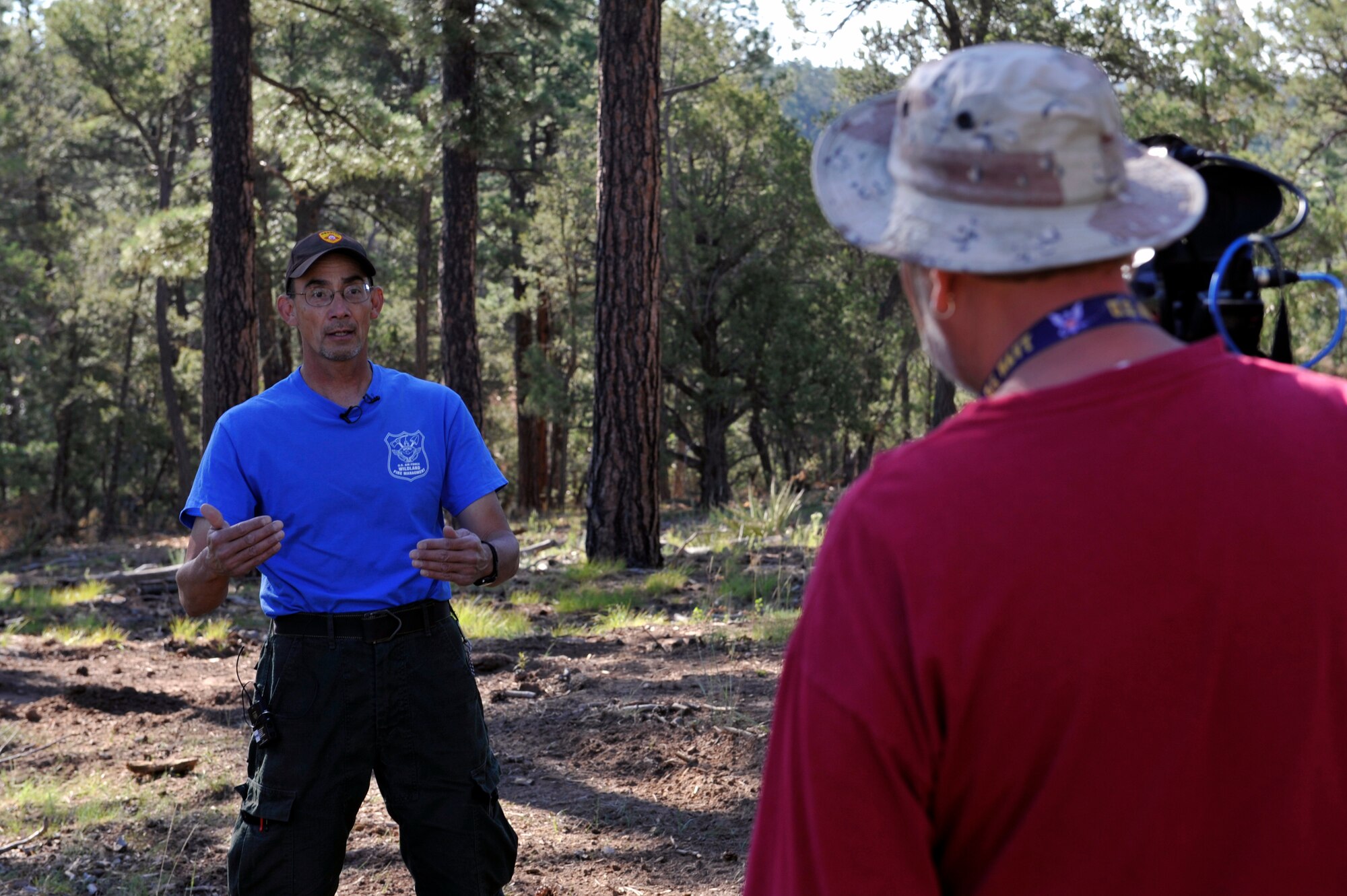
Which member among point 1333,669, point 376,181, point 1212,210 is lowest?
point 1333,669

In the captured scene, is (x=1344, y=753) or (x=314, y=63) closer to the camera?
(x=1344, y=753)

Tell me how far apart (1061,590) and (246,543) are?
2.37m

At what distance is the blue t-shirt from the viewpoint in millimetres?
3414

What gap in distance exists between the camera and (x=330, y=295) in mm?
3729

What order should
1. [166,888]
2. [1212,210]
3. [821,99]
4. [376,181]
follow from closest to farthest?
1. [1212,210]
2. [166,888]
3. [376,181]
4. [821,99]

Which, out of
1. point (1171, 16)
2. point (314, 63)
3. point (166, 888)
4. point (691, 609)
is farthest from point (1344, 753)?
point (314, 63)


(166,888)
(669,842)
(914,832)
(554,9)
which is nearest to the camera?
(914,832)

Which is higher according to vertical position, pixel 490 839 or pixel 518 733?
pixel 490 839

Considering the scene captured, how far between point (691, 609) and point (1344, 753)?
26.9 feet

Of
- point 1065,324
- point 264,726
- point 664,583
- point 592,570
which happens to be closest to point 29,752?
point 264,726

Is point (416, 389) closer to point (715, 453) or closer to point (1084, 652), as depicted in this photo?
point (1084, 652)

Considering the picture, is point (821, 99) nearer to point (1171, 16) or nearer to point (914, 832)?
point (1171, 16)

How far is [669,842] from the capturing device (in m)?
4.95

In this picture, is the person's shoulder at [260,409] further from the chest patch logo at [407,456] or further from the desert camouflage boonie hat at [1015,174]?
the desert camouflage boonie hat at [1015,174]
